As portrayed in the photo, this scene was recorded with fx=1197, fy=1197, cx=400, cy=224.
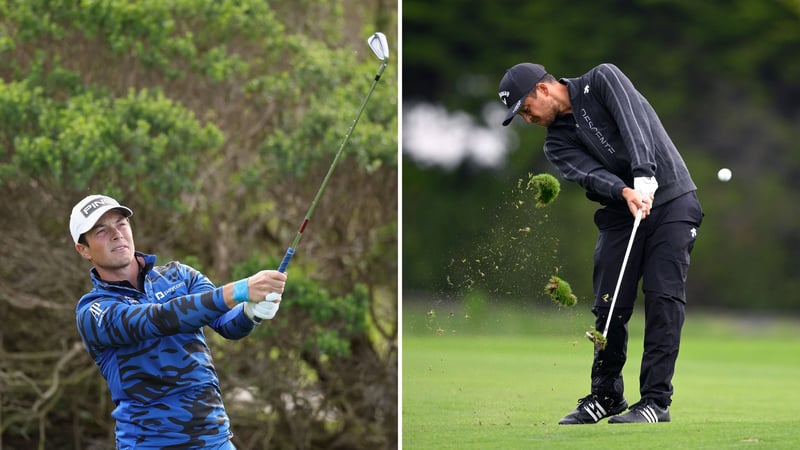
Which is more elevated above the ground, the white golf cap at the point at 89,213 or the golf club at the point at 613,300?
the white golf cap at the point at 89,213

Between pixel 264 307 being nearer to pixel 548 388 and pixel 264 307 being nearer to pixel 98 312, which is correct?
pixel 98 312

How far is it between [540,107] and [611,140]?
31 centimetres

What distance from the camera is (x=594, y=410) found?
469 cm

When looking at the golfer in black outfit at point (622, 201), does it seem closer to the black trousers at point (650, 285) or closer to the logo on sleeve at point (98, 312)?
the black trousers at point (650, 285)

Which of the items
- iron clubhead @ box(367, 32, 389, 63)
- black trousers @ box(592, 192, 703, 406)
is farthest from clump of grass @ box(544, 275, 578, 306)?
iron clubhead @ box(367, 32, 389, 63)

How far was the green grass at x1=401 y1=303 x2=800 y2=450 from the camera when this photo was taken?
168 inches

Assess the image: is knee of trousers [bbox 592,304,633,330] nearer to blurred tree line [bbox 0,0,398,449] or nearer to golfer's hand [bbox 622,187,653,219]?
golfer's hand [bbox 622,187,653,219]

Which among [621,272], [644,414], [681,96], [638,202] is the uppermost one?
[681,96]

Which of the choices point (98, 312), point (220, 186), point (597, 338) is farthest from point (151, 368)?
point (220, 186)

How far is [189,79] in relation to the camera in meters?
7.39

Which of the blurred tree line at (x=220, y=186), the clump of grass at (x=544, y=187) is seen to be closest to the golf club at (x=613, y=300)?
the clump of grass at (x=544, y=187)

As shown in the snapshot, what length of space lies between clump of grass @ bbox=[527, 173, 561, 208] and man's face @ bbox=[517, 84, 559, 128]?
0.31 meters

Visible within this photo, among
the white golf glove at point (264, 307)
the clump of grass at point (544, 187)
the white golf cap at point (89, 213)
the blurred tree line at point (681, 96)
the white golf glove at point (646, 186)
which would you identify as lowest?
the white golf glove at point (264, 307)

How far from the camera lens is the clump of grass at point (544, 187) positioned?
4987 millimetres
